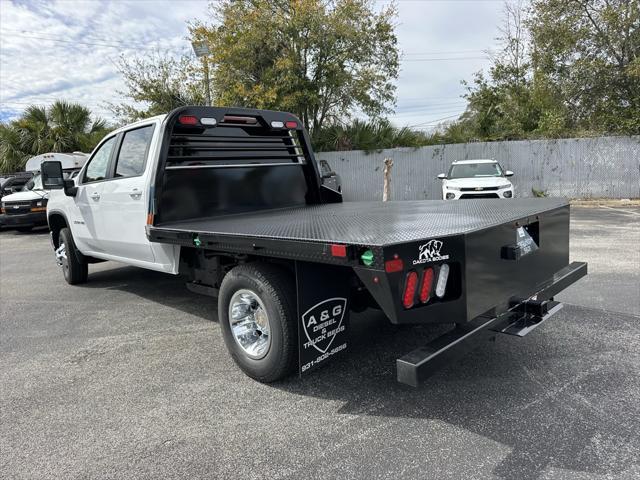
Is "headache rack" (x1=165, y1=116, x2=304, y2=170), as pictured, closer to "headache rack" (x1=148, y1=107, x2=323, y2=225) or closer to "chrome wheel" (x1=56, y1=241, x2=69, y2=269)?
"headache rack" (x1=148, y1=107, x2=323, y2=225)

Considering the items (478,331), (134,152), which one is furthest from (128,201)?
(478,331)

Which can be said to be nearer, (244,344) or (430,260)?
(430,260)

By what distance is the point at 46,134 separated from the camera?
23766 millimetres

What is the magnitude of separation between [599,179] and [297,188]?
1558 cm

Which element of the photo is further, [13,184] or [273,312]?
[13,184]

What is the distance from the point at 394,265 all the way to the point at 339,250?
332 mm

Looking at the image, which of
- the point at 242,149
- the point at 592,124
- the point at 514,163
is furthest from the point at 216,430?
the point at 592,124

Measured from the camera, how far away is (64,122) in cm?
2377

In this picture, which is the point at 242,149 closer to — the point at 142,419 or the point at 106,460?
the point at 142,419

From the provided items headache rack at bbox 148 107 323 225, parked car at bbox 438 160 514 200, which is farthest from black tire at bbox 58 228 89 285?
parked car at bbox 438 160 514 200

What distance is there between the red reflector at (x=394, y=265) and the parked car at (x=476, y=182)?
10.4 meters

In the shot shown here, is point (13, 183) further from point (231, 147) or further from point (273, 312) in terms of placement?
point (273, 312)

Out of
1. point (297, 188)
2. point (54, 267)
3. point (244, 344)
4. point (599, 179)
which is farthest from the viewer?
point (599, 179)

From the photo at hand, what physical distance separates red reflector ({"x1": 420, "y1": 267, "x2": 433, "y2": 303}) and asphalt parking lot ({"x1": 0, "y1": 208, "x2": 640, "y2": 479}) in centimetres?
85
